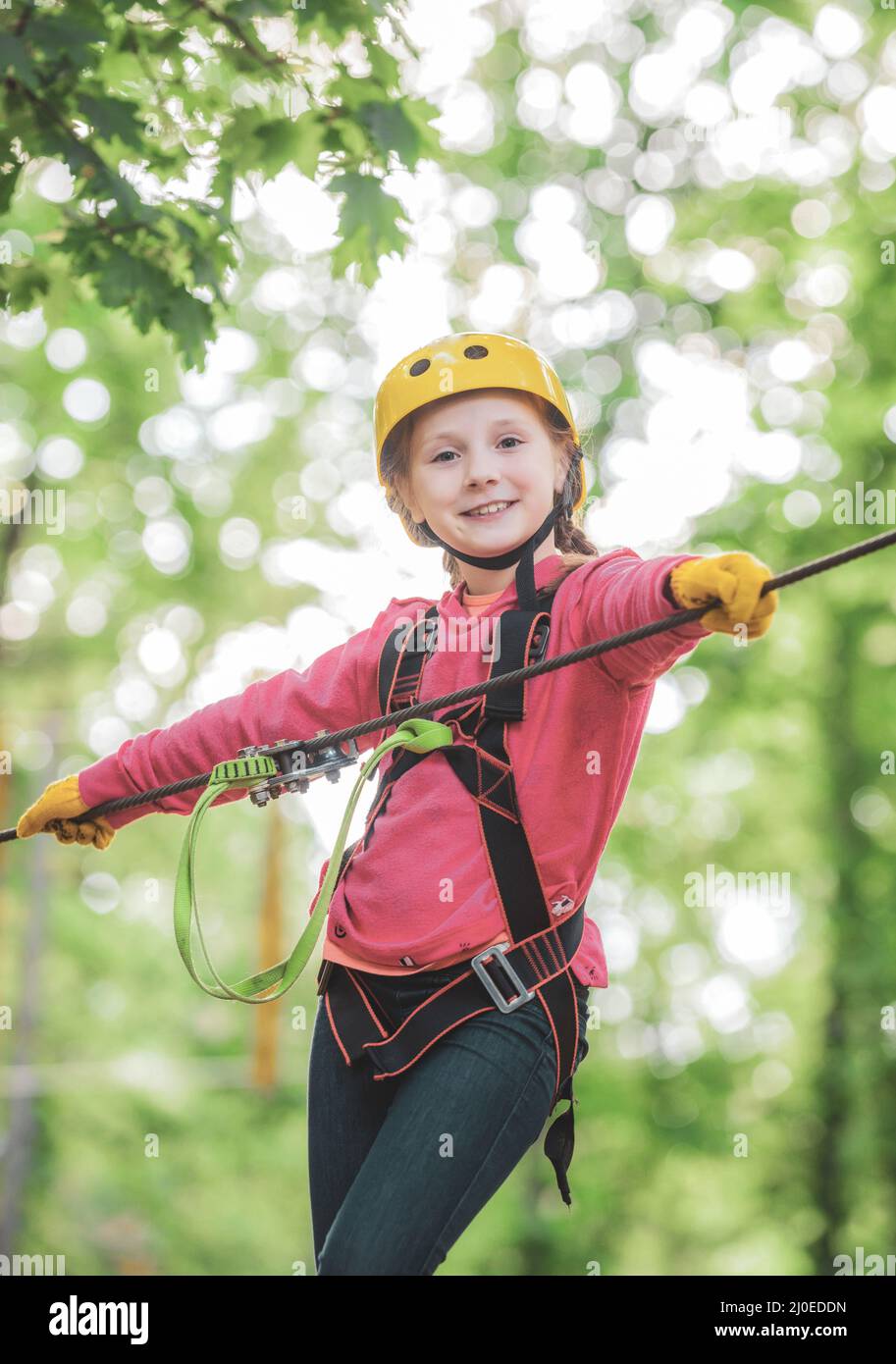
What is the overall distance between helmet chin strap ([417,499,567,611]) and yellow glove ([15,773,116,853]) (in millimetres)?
1075

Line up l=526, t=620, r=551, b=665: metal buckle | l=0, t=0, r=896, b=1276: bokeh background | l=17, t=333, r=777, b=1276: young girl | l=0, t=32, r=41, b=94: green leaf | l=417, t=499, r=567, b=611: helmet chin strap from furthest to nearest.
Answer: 1. l=0, t=0, r=896, b=1276: bokeh background
2. l=0, t=32, r=41, b=94: green leaf
3. l=417, t=499, r=567, b=611: helmet chin strap
4. l=526, t=620, r=551, b=665: metal buckle
5. l=17, t=333, r=777, b=1276: young girl

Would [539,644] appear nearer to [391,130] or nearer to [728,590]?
[728,590]

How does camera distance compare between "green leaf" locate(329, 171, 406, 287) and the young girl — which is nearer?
the young girl

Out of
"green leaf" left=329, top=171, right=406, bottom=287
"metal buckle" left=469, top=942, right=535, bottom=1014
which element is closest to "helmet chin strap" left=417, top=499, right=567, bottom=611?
"metal buckle" left=469, top=942, right=535, bottom=1014

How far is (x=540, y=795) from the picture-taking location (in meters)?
2.55

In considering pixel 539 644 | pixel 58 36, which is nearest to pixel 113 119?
pixel 58 36

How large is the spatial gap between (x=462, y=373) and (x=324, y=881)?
1.11 meters

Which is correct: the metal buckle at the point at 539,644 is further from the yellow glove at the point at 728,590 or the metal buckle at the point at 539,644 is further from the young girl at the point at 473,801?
the yellow glove at the point at 728,590

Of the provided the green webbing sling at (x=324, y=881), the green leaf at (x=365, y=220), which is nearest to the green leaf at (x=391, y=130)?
the green leaf at (x=365, y=220)

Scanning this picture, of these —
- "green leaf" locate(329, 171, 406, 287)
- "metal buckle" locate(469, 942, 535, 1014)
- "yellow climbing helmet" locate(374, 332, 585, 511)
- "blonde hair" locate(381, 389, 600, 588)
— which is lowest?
"metal buckle" locate(469, 942, 535, 1014)

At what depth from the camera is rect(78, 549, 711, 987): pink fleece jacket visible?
2.50 m

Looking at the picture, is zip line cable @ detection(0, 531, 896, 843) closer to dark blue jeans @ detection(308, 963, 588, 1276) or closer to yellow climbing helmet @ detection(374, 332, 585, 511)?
dark blue jeans @ detection(308, 963, 588, 1276)

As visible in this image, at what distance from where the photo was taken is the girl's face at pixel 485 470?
9.29 feet
